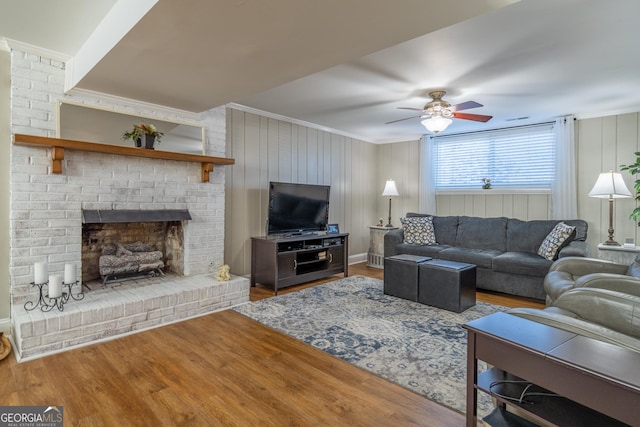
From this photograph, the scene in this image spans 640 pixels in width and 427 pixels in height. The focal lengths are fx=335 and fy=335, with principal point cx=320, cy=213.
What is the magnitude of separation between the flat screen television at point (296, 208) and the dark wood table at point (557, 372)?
3322 mm

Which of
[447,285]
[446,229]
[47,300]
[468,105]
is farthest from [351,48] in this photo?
[446,229]

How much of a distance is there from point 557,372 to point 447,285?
2519 millimetres

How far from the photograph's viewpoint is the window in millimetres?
4941

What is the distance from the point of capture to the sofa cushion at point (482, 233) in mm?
4945

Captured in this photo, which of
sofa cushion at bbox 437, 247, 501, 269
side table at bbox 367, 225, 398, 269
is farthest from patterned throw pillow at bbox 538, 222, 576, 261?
side table at bbox 367, 225, 398, 269

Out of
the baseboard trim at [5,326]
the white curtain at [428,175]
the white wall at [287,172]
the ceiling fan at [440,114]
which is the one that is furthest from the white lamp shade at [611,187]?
the baseboard trim at [5,326]

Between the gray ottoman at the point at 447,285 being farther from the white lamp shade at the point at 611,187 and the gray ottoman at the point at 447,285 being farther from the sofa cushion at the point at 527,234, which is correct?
the white lamp shade at the point at 611,187

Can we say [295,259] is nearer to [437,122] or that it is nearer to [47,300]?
[437,122]

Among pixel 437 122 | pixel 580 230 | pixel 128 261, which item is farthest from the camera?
pixel 580 230

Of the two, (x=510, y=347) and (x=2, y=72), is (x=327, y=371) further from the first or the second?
(x=2, y=72)

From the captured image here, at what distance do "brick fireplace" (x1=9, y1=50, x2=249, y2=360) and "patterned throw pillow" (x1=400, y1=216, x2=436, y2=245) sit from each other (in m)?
2.80

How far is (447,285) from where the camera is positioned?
3.58 meters

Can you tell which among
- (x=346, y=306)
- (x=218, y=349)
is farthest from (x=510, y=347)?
(x=346, y=306)

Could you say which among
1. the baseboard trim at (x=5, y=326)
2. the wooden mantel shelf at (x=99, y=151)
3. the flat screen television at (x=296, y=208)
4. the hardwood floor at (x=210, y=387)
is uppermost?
the wooden mantel shelf at (x=99, y=151)
